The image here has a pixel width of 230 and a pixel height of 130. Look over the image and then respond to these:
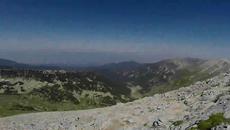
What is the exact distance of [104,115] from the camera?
176ft

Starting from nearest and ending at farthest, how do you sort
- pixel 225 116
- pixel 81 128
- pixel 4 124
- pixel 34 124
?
pixel 225 116 → pixel 81 128 → pixel 34 124 → pixel 4 124

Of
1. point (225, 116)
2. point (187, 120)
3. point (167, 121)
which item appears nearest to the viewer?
point (225, 116)

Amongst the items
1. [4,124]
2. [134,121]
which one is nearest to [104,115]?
[134,121]

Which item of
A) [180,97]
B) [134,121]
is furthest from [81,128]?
[180,97]

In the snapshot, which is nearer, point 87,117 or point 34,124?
point 87,117

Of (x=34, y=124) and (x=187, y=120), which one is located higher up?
(x=187, y=120)

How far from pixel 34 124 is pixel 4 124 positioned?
8.91 metres

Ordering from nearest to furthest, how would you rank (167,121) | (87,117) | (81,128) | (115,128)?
(167,121)
(115,128)
(81,128)
(87,117)

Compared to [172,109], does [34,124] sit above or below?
below

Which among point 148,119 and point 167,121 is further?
point 148,119

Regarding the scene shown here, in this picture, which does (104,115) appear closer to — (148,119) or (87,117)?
(87,117)

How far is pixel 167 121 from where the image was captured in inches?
1722

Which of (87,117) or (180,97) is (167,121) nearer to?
(180,97)

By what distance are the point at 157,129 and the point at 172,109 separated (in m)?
8.80
